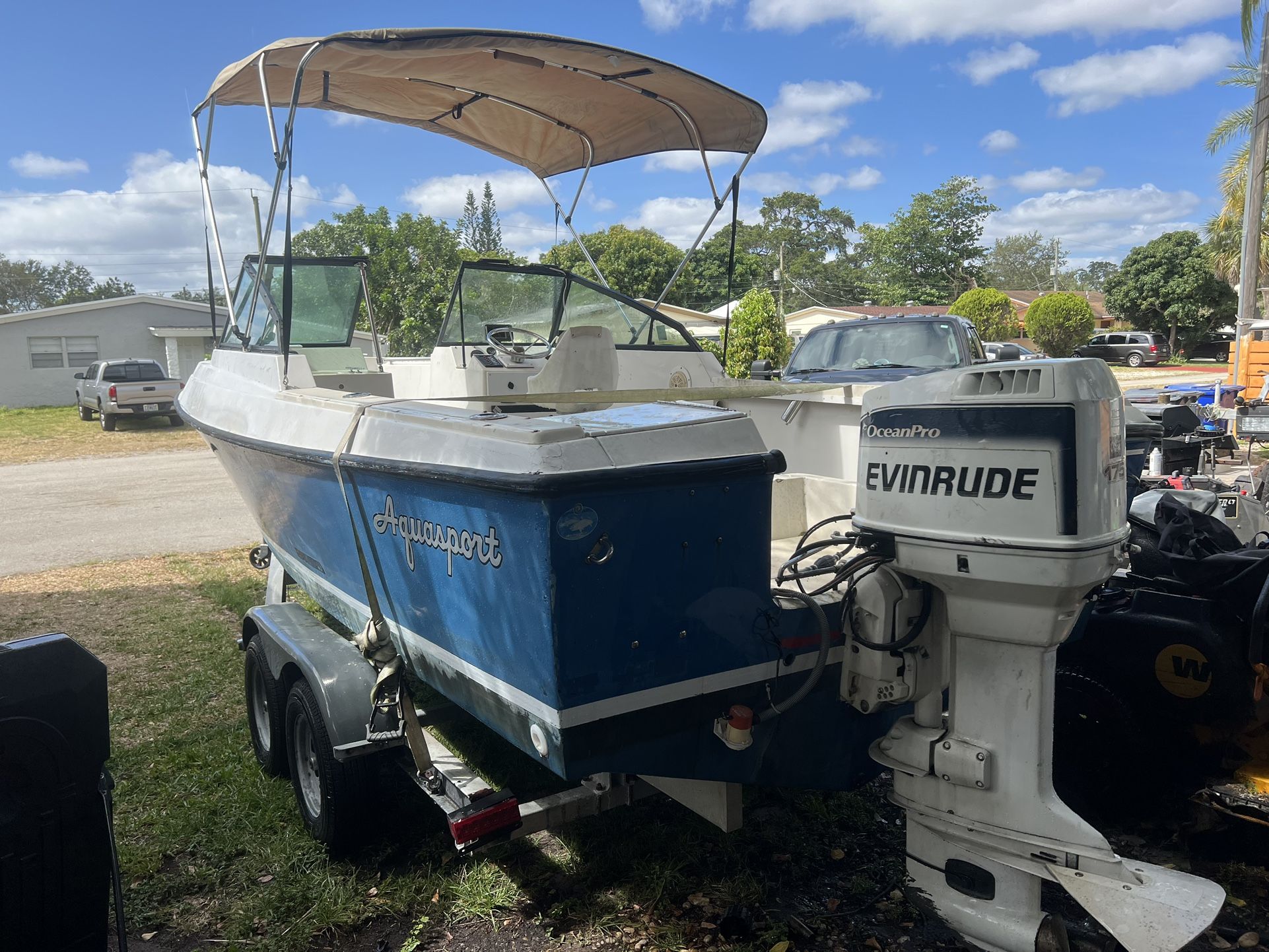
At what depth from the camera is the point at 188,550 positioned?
8.27 m

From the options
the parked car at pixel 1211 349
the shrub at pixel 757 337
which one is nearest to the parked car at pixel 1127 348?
→ the parked car at pixel 1211 349

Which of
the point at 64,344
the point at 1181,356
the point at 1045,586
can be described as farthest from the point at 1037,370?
the point at 1181,356

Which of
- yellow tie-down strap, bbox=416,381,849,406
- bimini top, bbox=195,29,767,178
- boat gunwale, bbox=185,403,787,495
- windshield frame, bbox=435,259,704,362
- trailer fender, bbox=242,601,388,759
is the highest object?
bimini top, bbox=195,29,767,178

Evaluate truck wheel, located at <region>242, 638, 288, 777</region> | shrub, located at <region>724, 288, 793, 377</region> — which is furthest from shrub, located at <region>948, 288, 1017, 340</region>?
truck wheel, located at <region>242, 638, 288, 777</region>

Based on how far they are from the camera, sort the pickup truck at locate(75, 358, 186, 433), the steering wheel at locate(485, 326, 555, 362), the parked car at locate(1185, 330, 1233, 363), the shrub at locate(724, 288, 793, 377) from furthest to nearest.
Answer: the parked car at locate(1185, 330, 1233, 363)
the shrub at locate(724, 288, 793, 377)
the pickup truck at locate(75, 358, 186, 433)
the steering wheel at locate(485, 326, 555, 362)

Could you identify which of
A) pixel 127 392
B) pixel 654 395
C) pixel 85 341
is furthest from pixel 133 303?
pixel 654 395

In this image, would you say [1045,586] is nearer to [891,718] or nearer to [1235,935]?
[891,718]

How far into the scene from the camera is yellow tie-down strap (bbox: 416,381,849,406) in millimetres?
3900

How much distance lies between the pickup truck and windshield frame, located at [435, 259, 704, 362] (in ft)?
49.5

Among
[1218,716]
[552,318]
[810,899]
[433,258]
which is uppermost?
[433,258]

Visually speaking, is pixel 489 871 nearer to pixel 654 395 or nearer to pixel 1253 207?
pixel 654 395

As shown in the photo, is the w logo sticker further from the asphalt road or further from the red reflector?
the asphalt road

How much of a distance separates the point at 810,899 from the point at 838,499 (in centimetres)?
168

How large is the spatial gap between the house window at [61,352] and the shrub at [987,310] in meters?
28.3
